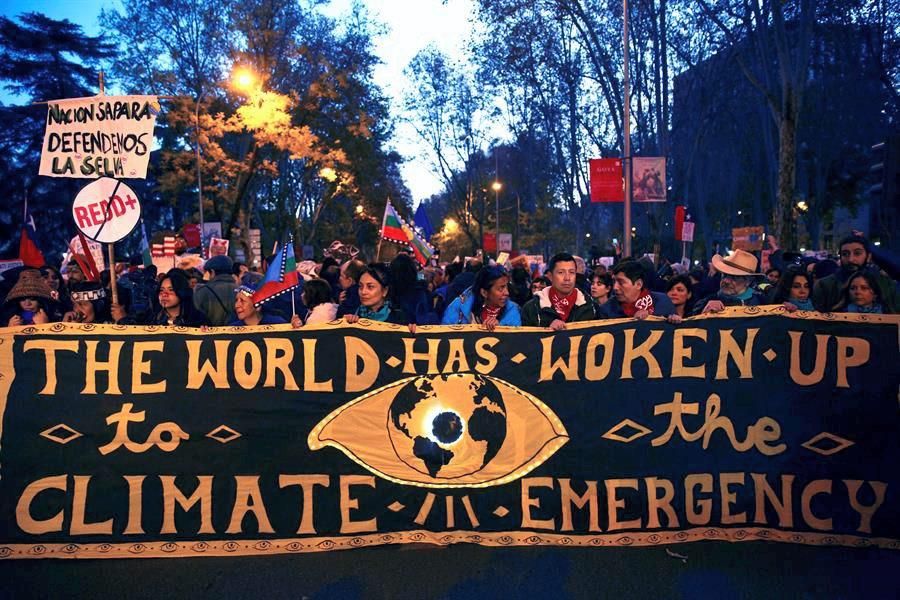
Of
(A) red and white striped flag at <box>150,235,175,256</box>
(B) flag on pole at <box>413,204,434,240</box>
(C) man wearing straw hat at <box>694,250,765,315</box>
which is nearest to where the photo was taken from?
(C) man wearing straw hat at <box>694,250,765,315</box>

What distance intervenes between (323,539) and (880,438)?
124 inches

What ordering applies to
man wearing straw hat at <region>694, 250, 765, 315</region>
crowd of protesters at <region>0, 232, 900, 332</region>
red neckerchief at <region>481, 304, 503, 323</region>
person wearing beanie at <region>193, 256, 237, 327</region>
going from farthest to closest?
1. person wearing beanie at <region>193, 256, 237, 327</region>
2. man wearing straw hat at <region>694, 250, 765, 315</region>
3. red neckerchief at <region>481, 304, 503, 323</region>
4. crowd of protesters at <region>0, 232, 900, 332</region>

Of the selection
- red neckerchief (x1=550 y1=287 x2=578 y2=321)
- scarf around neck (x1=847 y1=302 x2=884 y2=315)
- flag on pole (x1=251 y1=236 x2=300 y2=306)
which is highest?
flag on pole (x1=251 y1=236 x2=300 y2=306)

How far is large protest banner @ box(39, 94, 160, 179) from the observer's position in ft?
20.7

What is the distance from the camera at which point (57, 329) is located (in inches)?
178

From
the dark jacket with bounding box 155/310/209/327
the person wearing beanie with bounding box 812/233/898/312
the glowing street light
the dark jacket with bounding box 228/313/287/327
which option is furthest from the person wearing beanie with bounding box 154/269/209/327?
the glowing street light

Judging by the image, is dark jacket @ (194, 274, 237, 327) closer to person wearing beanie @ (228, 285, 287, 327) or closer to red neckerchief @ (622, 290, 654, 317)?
person wearing beanie @ (228, 285, 287, 327)

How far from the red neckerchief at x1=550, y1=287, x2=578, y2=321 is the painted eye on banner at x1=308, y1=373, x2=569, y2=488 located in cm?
110

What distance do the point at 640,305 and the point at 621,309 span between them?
0.17 metres

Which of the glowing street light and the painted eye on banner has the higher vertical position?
the glowing street light

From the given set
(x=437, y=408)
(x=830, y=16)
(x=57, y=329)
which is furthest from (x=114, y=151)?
(x=830, y=16)

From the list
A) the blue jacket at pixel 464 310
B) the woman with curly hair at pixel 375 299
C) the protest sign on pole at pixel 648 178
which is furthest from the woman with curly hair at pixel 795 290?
the protest sign on pole at pixel 648 178

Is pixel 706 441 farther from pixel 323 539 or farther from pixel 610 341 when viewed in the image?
pixel 323 539

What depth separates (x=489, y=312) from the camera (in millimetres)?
5762
